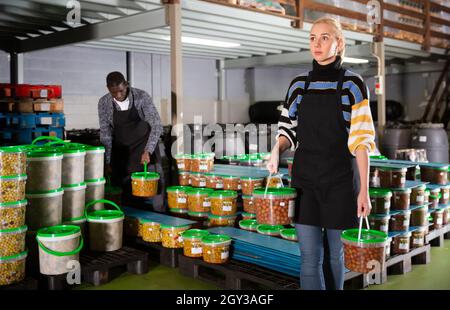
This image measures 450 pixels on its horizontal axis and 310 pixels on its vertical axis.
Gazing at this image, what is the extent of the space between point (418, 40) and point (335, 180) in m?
10.3

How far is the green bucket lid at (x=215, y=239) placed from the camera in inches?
181

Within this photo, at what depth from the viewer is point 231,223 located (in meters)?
5.57

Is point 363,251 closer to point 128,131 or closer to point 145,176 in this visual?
point 145,176

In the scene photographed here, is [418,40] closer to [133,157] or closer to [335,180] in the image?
[133,157]

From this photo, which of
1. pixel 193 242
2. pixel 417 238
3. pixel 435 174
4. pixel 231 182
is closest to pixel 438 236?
pixel 435 174

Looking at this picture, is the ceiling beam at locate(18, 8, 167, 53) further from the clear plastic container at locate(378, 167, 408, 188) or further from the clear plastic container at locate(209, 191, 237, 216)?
the clear plastic container at locate(378, 167, 408, 188)

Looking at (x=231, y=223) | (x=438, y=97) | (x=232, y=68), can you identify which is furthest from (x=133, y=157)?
(x=438, y=97)

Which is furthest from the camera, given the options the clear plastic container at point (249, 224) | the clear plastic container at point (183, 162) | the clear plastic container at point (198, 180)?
the clear plastic container at point (183, 162)

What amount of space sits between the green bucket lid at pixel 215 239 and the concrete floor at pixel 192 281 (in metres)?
0.43

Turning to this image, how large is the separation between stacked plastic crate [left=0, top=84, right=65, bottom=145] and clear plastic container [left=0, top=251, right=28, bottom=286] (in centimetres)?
447

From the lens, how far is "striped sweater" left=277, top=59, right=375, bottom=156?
2742 mm

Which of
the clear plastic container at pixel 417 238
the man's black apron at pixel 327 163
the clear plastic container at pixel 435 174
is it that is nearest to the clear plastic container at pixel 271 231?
the clear plastic container at pixel 417 238

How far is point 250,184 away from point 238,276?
55.7 inches

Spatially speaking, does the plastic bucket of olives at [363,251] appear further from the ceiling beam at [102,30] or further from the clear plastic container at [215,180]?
the ceiling beam at [102,30]
